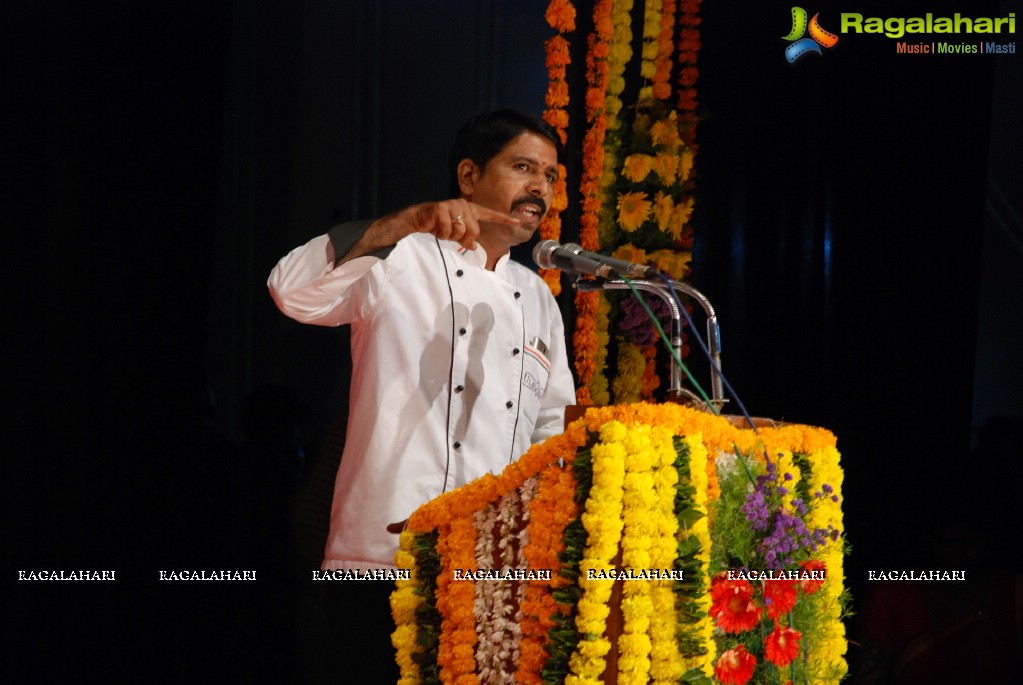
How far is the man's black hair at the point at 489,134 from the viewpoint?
3.20m

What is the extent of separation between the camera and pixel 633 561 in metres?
1.84

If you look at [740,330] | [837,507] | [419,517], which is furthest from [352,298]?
[740,330]

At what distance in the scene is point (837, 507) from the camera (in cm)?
227

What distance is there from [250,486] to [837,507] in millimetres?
1630

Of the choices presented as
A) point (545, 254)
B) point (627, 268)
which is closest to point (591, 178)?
point (545, 254)

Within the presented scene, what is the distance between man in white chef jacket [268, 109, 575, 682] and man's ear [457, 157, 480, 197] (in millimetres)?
11

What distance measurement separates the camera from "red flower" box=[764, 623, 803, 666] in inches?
79.8

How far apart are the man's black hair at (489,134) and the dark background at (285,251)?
72 mm

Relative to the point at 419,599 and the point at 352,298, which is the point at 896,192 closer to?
the point at 352,298

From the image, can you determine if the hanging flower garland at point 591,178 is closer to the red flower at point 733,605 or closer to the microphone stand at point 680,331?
the microphone stand at point 680,331

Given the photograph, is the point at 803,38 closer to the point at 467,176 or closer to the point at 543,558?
the point at 467,176

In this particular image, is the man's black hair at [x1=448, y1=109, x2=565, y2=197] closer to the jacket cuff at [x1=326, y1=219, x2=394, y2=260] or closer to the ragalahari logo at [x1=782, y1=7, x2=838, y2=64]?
the jacket cuff at [x1=326, y1=219, x2=394, y2=260]

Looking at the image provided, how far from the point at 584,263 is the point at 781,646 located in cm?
85

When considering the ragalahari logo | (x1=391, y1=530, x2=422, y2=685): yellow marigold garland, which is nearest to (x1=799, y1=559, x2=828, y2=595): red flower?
(x1=391, y1=530, x2=422, y2=685): yellow marigold garland
